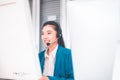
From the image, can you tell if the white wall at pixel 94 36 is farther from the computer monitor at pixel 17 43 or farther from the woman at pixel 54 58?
the woman at pixel 54 58

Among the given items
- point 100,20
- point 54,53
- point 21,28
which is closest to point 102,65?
point 100,20

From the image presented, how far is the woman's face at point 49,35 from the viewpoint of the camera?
1.47 meters

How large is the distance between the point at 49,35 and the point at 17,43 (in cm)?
69

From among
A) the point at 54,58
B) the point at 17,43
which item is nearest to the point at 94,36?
the point at 17,43

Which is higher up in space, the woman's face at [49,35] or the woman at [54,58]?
the woman's face at [49,35]

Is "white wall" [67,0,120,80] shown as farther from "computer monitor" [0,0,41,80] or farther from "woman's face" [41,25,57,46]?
"woman's face" [41,25,57,46]

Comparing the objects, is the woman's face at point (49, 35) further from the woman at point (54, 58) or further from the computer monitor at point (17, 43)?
the computer monitor at point (17, 43)

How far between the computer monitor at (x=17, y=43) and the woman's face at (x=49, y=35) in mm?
606

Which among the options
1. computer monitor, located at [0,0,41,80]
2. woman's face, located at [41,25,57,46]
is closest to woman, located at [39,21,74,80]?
woman's face, located at [41,25,57,46]

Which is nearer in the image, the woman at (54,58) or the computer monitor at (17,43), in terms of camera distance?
the computer monitor at (17,43)

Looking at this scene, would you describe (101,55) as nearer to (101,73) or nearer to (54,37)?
(101,73)

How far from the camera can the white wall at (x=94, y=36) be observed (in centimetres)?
72

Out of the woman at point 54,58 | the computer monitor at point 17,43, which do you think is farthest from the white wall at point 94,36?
the woman at point 54,58

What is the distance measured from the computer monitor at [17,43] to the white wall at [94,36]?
16cm
